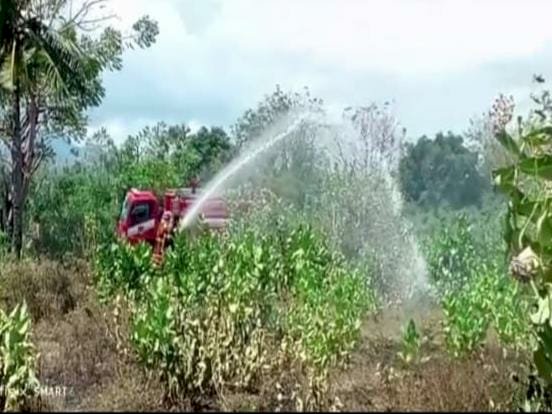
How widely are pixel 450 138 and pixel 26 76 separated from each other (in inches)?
278

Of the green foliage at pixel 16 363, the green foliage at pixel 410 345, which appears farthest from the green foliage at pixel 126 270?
the green foliage at pixel 410 345

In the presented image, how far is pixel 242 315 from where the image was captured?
809cm

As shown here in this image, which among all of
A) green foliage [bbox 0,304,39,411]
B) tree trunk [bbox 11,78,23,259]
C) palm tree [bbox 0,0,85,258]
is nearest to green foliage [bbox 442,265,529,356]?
green foliage [bbox 0,304,39,411]

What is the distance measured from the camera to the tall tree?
17969mm

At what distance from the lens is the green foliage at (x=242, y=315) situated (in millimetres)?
7449

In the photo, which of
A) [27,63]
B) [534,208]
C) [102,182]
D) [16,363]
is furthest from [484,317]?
[102,182]

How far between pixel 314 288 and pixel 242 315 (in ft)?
2.22

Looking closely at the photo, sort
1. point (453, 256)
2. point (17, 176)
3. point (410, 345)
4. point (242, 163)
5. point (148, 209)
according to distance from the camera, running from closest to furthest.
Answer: point (410, 345), point (453, 256), point (242, 163), point (148, 209), point (17, 176)

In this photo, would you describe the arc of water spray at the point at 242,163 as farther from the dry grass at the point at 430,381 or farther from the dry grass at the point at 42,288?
the dry grass at the point at 430,381

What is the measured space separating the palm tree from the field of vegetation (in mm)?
36

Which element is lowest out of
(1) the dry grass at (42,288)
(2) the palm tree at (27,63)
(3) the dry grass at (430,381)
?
(3) the dry grass at (430,381)

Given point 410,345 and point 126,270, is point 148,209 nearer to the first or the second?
point 126,270

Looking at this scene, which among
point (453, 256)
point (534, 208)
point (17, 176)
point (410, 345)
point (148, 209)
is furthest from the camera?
point (17, 176)

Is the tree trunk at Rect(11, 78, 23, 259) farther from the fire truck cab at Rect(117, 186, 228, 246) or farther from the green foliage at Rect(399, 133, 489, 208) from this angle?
the green foliage at Rect(399, 133, 489, 208)
